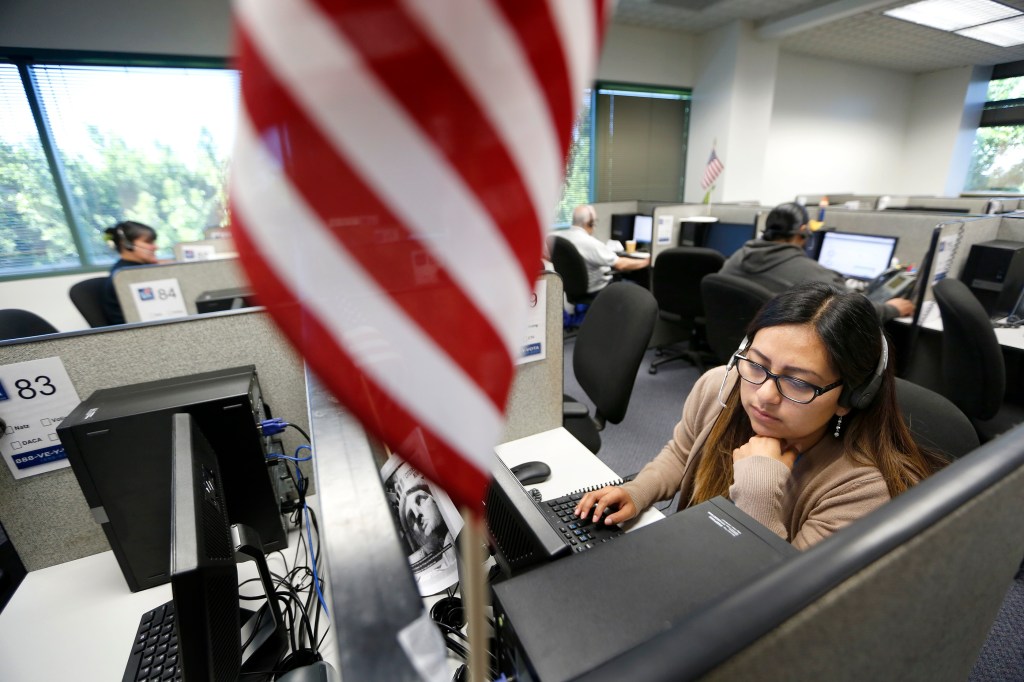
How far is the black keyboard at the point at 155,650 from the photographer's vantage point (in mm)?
629

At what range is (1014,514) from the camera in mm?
402

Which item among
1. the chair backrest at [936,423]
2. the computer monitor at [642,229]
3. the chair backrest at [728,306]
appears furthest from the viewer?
the computer monitor at [642,229]

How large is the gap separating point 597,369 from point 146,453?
1.22m

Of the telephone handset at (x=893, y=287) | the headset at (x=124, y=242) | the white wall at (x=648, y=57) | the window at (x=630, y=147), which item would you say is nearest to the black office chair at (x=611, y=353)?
the telephone handset at (x=893, y=287)

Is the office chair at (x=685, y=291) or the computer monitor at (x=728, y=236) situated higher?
the computer monitor at (x=728, y=236)

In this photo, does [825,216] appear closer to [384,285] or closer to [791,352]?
[791,352]

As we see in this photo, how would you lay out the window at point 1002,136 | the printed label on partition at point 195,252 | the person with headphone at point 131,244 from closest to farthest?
the person with headphone at point 131,244, the printed label on partition at point 195,252, the window at point 1002,136

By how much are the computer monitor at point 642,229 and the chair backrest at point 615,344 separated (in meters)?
2.80

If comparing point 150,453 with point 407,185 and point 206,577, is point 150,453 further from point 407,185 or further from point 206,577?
point 407,185

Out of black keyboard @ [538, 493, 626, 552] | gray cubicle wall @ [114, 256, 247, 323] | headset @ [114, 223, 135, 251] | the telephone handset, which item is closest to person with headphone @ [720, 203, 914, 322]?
the telephone handset

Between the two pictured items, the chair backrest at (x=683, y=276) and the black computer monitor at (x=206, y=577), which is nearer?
the black computer monitor at (x=206, y=577)

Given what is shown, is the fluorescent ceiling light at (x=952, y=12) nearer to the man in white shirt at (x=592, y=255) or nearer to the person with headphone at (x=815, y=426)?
the man in white shirt at (x=592, y=255)

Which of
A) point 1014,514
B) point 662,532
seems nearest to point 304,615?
point 662,532

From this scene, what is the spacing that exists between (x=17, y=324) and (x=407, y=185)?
8.78 ft
